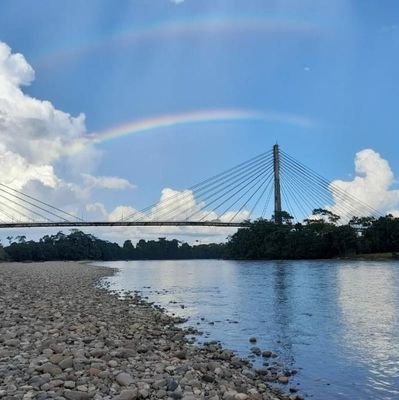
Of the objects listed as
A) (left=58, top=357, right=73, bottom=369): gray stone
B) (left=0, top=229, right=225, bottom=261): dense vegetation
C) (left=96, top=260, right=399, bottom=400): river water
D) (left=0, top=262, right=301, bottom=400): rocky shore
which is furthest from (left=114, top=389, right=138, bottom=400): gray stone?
(left=0, top=229, right=225, bottom=261): dense vegetation

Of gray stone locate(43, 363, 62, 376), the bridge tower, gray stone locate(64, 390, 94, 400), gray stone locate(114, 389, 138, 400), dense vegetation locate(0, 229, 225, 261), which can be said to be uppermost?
the bridge tower

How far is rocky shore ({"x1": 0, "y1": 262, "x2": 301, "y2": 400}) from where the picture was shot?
6.85 m

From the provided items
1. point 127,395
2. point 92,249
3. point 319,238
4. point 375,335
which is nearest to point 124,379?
point 127,395

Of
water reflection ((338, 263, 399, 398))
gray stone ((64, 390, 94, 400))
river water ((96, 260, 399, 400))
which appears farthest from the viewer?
water reflection ((338, 263, 399, 398))

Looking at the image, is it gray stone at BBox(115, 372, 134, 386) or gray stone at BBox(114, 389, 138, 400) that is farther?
gray stone at BBox(115, 372, 134, 386)

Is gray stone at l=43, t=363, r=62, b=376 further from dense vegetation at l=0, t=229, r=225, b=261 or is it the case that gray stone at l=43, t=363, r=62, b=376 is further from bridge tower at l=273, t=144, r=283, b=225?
dense vegetation at l=0, t=229, r=225, b=261

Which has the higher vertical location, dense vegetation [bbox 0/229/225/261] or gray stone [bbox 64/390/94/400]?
dense vegetation [bbox 0/229/225/261]

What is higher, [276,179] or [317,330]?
[276,179]

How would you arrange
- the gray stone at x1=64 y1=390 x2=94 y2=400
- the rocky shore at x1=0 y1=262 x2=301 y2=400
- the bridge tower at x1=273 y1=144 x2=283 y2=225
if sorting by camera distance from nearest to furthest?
A: the gray stone at x1=64 y1=390 x2=94 y2=400 → the rocky shore at x1=0 y1=262 x2=301 y2=400 → the bridge tower at x1=273 y1=144 x2=283 y2=225

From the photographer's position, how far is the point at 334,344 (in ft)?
44.2

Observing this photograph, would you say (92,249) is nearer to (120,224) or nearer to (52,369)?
(120,224)

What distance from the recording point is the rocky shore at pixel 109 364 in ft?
22.5

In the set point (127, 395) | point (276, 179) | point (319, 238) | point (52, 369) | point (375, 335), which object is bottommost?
point (375, 335)

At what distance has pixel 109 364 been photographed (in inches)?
325
